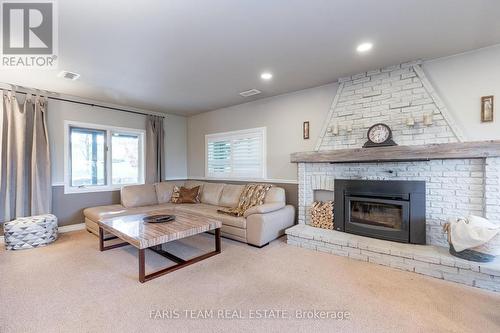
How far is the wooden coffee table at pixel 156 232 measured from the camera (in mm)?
2443

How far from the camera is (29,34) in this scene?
90.1 inches

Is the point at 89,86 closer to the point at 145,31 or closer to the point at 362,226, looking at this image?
the point at 145,31

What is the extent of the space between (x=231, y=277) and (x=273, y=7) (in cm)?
259

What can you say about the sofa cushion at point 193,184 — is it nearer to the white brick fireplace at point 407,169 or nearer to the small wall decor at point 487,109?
the white brick fireplace at point 407,169

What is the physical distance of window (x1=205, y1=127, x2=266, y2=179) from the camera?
466cm

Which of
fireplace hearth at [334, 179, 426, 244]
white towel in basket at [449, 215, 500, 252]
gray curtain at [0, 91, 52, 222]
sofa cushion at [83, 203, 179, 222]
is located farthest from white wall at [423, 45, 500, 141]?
gray curtain at [0, 91, 52, 222]

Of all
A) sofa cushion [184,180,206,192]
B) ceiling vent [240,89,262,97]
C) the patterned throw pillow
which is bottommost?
the patterned throw pillow

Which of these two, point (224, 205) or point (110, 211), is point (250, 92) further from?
point (110, 211)

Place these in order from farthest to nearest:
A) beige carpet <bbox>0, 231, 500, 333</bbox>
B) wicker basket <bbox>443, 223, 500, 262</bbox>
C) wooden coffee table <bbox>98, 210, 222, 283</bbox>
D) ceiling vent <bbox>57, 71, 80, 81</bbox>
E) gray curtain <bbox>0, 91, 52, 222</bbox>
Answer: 1. gray curtain <bbox>0, 91, 52, 222</bbox>
2. ceiling vent <bbox>57, 71, 80, 81</bbox>
3. wooden coffee table <bbox>98, 210, 222, 283</bbox>
4. wicker basket <bbox>443, 223, 500, 262</bbox>
5. beige carpet <bbox>0, 231, 500, 333</bbox>

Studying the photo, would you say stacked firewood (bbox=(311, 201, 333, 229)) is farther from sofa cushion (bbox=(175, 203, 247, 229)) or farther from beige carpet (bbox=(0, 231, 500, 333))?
sofa cushion (bbox=(175, 203, 247, 229))

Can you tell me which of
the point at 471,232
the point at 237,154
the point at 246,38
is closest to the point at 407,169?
the point at 471,232

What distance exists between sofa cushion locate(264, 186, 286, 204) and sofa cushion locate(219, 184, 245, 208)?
688 mm

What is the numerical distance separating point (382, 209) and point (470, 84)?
179cm

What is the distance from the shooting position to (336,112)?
3688mm
